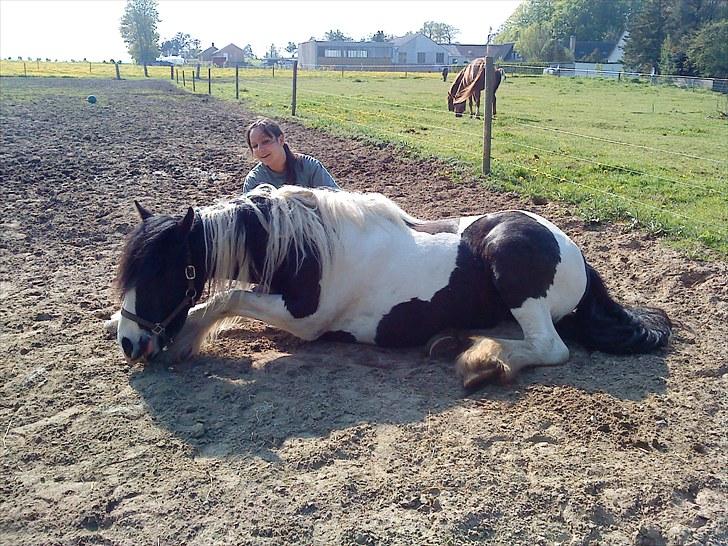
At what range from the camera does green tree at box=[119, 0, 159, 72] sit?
93438 mm

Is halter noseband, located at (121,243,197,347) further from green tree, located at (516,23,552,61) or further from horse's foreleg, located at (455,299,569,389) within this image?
green tree, located at (516,23,552,61)

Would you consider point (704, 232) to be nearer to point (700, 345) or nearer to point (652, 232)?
point (652, 232)

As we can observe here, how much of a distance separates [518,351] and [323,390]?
122 centimetres

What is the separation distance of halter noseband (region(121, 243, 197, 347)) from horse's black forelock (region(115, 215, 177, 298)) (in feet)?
0.47

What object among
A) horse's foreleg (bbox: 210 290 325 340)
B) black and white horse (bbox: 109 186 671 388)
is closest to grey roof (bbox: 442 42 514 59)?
black and white horse (bbox: 109 186 671 388)

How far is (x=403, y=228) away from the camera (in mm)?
4512

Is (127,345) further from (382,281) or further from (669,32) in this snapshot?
(669,32)

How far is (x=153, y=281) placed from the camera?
3.88 meters

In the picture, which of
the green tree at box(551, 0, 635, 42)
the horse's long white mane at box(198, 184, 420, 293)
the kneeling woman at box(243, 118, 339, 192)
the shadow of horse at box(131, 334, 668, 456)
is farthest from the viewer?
the green tree at box(551, 0, 635, 42)

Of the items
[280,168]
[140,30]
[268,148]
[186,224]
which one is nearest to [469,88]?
[280,168]

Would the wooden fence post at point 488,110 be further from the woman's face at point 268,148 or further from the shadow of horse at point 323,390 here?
the shadow of horse at point 323,390

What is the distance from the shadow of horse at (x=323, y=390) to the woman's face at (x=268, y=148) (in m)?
1.79

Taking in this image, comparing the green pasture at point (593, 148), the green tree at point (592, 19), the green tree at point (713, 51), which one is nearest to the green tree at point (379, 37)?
the green tree at point (592, 19)

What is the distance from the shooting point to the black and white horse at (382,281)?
4.13 metres
